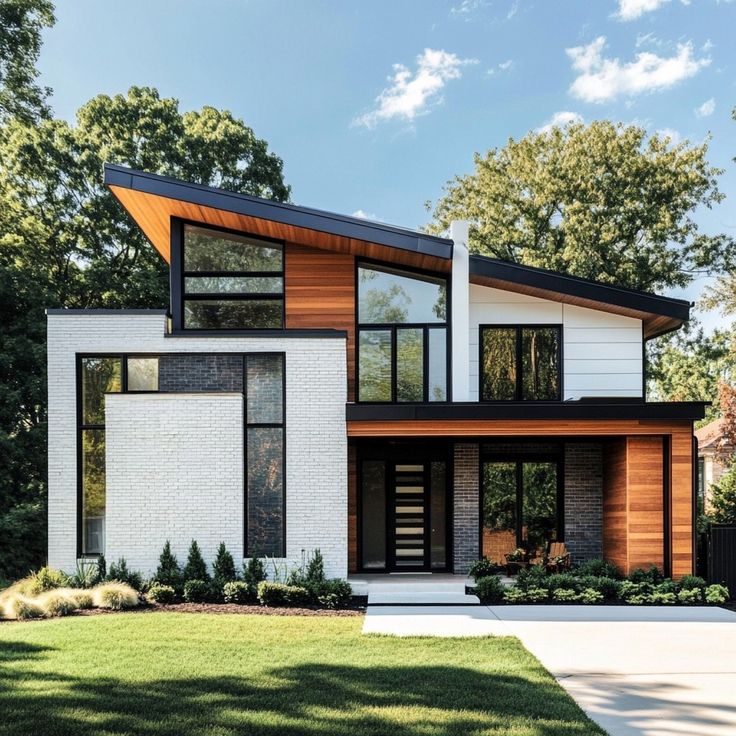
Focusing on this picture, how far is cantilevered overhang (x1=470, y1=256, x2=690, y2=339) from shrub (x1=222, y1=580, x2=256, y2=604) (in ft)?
22.7

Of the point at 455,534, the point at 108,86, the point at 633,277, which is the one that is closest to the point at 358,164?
the point at 108,86

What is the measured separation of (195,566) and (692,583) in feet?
26.8

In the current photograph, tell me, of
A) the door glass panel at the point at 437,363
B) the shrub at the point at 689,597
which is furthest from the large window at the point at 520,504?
the shrub at the point at 689,597

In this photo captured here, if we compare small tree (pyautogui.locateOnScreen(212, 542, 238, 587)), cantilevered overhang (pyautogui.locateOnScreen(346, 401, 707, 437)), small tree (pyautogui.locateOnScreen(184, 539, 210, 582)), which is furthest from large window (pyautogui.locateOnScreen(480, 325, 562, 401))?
small tree (pyautogui.locateOnScreen(184, 539, 210, 582))

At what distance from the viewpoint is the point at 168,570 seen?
1147 centimetres

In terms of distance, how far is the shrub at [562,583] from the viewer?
36.9 ft

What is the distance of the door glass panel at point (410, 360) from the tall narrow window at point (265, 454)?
2.36 meters

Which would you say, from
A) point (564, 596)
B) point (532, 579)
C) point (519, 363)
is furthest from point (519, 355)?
point (564, 596)

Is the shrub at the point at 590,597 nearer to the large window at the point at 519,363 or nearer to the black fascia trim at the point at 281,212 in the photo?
the large window at the point at 519,363

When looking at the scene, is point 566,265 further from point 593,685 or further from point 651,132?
point 593,685

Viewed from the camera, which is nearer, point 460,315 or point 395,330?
point 460,315

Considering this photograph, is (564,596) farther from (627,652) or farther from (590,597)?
(627,652)

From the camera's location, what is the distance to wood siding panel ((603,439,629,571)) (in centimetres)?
1216

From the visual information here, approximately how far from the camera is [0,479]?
19.9 meters
